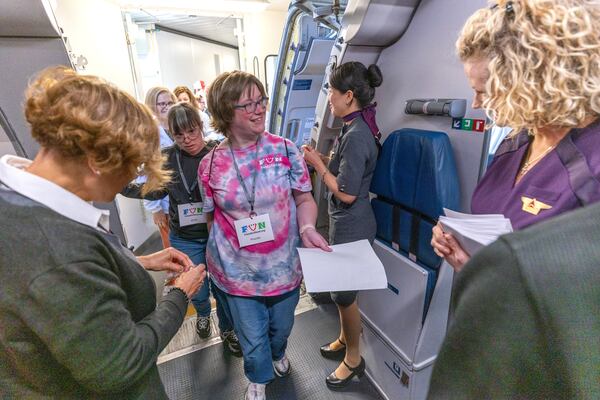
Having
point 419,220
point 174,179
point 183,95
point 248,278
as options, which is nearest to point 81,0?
point 183,95

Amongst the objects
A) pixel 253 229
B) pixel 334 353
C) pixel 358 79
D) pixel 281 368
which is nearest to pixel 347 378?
pixel 334 353

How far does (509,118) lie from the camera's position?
29.7 inches

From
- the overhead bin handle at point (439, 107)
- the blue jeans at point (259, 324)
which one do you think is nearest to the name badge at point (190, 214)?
the blue jeans at point (259, 324)

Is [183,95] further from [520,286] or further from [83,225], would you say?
[520,286]

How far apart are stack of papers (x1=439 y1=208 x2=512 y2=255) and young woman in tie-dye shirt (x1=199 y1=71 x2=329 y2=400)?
24.8 inches

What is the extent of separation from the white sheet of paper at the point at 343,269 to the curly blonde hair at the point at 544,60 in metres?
0.69

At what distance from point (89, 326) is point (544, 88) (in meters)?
1.08

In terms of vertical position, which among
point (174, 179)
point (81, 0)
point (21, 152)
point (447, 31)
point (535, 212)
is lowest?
point (174, 179)

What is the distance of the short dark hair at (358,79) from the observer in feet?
5.13

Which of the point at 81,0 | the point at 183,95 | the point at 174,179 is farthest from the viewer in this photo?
the point at 183,95

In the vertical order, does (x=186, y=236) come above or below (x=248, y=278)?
below

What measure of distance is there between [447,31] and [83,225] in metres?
1.57

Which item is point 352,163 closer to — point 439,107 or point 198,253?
point 439,107

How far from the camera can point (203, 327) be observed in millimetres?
2195
